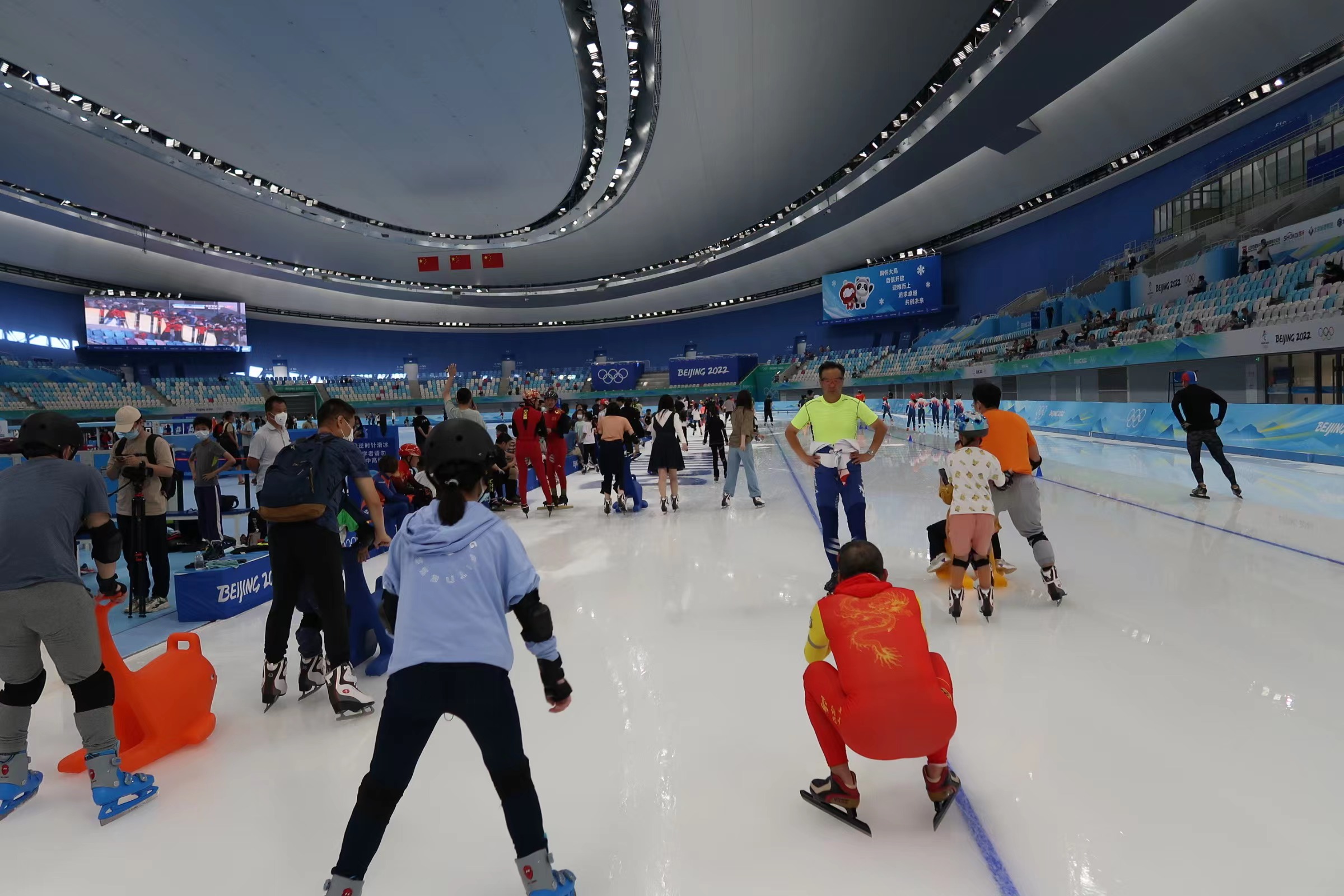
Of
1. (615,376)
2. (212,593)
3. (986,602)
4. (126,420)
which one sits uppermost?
(615,376)

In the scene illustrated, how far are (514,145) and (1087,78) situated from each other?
16096mm

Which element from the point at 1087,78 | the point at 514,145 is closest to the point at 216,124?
the point at 514,145

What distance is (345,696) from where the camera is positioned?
303 centimetres

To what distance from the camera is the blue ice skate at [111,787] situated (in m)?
2.31

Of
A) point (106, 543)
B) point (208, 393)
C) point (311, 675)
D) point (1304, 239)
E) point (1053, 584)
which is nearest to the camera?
point (106, 543)

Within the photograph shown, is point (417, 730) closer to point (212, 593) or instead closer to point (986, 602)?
point (986, 602)

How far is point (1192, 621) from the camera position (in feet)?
12.5

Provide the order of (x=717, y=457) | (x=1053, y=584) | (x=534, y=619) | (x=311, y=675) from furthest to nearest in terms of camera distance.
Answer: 1. (x=717, y=457)
2. (x=1053, y=584)
3. (x=311, y=675)
4. (x=534, y=619)

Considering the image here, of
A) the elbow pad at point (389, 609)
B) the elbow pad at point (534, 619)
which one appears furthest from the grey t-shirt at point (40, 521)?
the elbow pad at point (534, 619)

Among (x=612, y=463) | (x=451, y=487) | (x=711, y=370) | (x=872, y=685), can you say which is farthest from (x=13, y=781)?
(x=711, y=370)

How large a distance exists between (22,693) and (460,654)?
191 centimetres

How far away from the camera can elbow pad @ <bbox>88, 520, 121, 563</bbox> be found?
244 cm

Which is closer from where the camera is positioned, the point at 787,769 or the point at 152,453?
the point at 787,769

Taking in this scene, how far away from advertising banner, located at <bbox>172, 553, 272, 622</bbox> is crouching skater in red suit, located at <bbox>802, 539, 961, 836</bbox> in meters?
4.49
